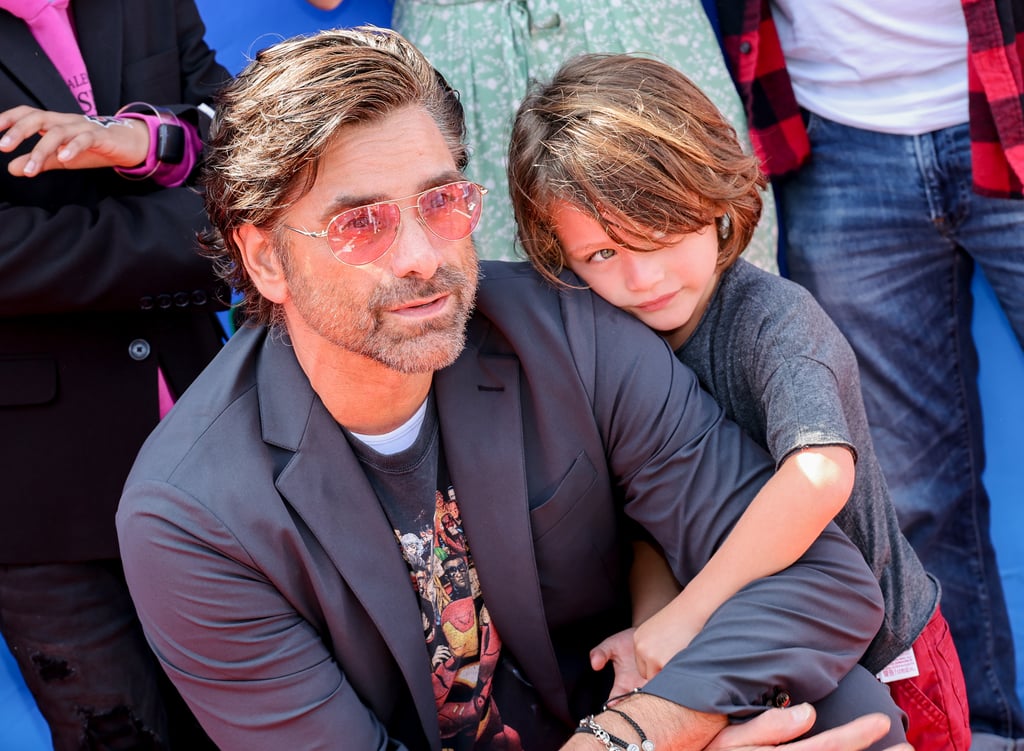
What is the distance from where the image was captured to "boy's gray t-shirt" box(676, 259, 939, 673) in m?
2.15

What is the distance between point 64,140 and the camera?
91.0 inches

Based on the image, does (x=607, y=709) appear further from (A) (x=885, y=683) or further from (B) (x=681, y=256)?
(B) (x=681, y=256)

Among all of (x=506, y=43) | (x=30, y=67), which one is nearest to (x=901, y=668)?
(x=506, y=43)

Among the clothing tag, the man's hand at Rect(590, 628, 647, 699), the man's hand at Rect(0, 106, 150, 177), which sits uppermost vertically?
the man's hand at Rect(0, 106, 150, 177)

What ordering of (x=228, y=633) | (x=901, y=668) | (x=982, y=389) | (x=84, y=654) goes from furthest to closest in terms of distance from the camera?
(x=982, y=389) → (x=84, y=654) → (x=901, y=668) → (x=228, y=633)

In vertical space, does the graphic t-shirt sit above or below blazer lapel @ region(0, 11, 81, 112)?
below

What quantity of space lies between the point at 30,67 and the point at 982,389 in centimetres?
266

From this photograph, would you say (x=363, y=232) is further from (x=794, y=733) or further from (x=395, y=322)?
(x=794, y=733)

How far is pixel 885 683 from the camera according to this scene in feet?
8.03

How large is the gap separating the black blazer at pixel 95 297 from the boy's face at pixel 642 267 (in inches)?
32.7

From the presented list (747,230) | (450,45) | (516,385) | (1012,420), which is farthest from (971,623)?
(450,45)

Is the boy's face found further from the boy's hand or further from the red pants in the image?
the red pants

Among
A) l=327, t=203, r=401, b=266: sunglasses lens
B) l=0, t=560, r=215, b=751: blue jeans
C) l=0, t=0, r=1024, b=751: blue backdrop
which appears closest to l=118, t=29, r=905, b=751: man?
l=327, t=203, r=401, b=266: sunglasses lens

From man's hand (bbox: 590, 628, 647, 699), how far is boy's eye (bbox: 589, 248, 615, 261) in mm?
790
